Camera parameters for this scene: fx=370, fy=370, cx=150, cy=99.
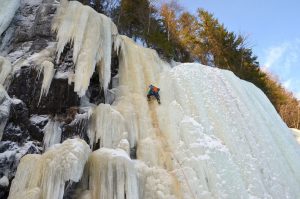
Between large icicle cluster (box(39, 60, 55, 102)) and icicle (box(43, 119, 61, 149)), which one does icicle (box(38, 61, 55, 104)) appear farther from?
icicle (box(43, 119, 61, 149))

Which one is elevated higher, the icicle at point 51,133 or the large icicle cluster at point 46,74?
the large icicle cluster at point 46,74

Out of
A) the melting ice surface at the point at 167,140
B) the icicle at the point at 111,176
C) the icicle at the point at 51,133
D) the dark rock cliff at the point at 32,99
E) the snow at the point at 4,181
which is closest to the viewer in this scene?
the icicle at the point at 111,176

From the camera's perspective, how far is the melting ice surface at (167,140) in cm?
657

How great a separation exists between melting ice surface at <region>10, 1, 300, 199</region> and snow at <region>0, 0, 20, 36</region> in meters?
1.48

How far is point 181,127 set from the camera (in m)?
9.25

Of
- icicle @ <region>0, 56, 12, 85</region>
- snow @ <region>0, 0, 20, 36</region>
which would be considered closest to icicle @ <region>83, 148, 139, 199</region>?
icicle @ <region>0, 56, 12, 85</region>

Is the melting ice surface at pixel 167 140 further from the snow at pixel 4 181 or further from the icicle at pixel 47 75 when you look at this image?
the snow at pixel 4 181

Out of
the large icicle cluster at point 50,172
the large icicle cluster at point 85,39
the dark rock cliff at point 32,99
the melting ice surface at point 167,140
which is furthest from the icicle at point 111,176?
the large icicle cluster at point 85,39

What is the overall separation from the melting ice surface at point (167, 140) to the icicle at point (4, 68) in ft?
4.76

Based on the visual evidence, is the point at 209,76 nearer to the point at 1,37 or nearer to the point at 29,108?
the point at 29,108

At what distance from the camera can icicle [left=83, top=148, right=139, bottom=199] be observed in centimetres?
643

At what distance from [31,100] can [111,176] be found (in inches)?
130

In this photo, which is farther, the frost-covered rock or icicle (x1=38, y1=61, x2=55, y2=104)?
icicle (x1=38, y1=61, x2=55, y2=104)

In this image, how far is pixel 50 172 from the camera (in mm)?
6219
